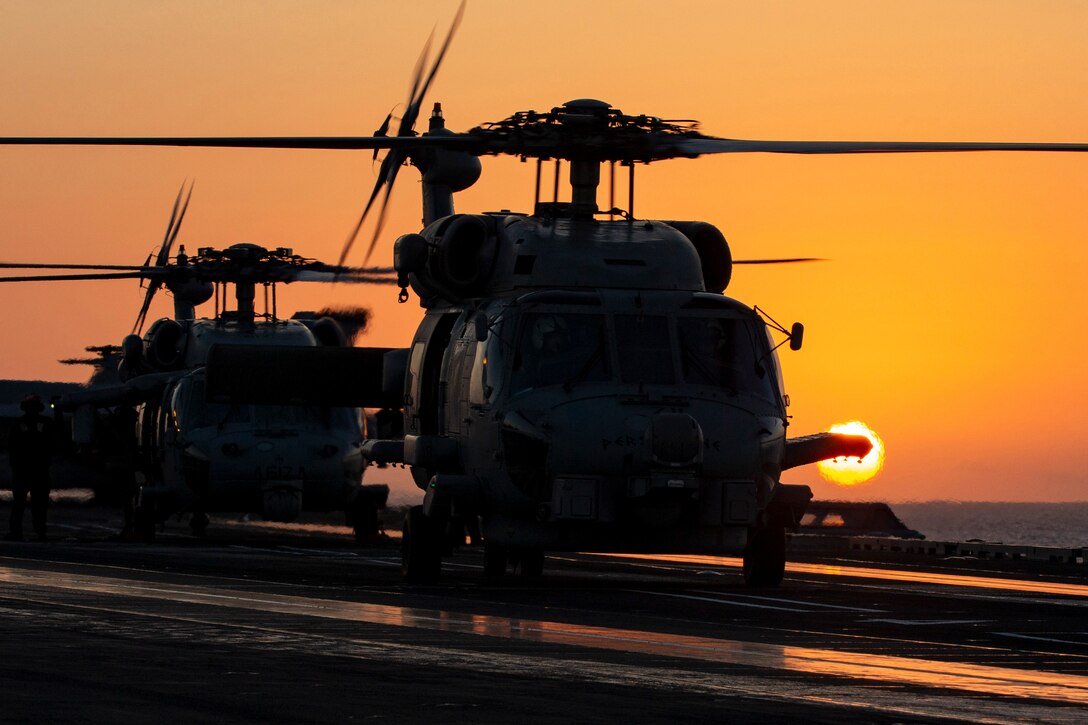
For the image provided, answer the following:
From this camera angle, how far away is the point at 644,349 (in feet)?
63.7

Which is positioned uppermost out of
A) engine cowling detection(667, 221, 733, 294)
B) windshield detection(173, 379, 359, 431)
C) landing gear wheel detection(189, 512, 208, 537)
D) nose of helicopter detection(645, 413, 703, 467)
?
engine cowling detection(667, 221, 733, 294)

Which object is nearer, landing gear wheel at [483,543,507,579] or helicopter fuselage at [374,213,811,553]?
helicopter fuselage at [374,213,811,553]

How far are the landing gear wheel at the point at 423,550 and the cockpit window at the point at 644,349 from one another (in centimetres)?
272

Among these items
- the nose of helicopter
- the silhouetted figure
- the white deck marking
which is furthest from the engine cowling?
the silhouetted figure

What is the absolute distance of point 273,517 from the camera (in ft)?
107

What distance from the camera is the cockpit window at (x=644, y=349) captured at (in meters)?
19.2

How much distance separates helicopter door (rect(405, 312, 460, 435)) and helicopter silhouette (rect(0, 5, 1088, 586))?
2 cm

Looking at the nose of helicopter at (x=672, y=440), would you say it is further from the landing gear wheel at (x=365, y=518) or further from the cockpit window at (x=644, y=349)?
the landing gear wheel at (x=365, y=518)

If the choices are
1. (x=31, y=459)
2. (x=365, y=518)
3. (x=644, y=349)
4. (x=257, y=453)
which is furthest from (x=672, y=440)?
(x=365, y=518)

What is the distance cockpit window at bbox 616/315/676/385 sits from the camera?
1917 centimetres

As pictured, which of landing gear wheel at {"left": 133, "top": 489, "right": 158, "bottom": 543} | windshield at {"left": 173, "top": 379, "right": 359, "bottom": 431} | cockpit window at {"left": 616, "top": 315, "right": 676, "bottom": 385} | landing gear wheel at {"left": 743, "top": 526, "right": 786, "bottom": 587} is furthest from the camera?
landing gear wheel at {"left": 133, "top": 489, "right": 158, "bottom": 543}

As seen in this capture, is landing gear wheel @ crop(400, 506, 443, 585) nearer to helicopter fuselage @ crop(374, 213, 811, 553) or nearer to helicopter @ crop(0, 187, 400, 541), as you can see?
helicopter fuselage @ crop(374, 213, 811, 553)

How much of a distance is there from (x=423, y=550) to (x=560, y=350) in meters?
2.59

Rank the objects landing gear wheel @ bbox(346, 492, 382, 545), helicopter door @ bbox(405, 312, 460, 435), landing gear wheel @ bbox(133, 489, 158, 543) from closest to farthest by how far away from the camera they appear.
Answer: helicopter door @ bbox(405, 312, 460, 435), landing gear wheel @ bbox(133, 489, 158, 543), landing gear wheel @ bbox(346, 492, 382, 545)
